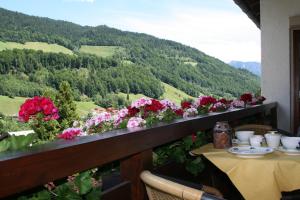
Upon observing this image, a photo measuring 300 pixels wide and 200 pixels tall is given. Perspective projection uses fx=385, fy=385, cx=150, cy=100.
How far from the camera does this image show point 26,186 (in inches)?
50.1

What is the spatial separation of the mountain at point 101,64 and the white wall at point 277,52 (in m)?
3.27

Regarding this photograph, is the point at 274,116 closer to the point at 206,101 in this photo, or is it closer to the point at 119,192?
the point at 206,101

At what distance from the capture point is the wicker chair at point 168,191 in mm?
1442

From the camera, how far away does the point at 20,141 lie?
1.50m

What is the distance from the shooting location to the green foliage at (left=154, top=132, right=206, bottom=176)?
2588mm

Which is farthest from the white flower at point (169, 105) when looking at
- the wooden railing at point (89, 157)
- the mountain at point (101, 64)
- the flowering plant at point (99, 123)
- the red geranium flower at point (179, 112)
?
the mountain at point (101, 64)

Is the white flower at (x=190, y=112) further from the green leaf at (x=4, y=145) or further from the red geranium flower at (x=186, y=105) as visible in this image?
the green leaf at (x=4, y=145)

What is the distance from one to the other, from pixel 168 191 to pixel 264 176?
0.69 m

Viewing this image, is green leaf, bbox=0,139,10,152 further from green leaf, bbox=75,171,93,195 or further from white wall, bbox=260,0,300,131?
white wall, bbox=260,0,300,131

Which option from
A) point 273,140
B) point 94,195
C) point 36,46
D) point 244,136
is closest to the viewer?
point 94,195

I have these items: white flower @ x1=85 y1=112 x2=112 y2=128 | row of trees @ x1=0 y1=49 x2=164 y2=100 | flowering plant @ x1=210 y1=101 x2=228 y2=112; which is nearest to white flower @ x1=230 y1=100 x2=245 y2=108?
flowering plant @ x1=210 y1=101 x2=228 y2=112

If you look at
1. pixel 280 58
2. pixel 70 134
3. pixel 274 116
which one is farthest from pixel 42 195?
Result: pixel 280 58

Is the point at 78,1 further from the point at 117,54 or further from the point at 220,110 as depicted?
the point at 220,110

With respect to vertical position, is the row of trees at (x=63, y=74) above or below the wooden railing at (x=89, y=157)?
above
